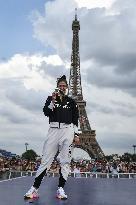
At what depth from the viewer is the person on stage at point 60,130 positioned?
679 centimetres

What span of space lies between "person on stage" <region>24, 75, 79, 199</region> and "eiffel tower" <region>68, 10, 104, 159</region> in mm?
53368

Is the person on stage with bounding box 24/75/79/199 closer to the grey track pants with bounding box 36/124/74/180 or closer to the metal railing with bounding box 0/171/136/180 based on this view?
the grey track pants with bounding box 36/124/74/180

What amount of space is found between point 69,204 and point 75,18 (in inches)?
3620

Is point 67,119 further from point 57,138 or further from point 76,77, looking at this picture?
point 76,77

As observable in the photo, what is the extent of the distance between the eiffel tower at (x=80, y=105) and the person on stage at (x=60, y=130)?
175ft

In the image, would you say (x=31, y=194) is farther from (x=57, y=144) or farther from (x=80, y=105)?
(x=80, y=105)

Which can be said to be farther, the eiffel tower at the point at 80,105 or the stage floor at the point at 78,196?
the eiffel tower at the point at 80,105

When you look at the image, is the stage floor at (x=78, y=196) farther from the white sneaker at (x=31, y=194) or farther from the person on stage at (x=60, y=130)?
the person on stage at (x=60, y=130)

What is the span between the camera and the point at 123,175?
18.6m

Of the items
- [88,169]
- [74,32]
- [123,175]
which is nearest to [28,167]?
[88,169]

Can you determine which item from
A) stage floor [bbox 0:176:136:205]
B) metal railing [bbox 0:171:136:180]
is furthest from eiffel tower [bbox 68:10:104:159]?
stage floor [bbox 0:176:136:205]

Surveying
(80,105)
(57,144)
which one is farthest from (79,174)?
(80,105)

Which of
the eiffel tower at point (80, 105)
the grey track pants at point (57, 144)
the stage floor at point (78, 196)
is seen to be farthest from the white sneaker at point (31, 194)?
the eiffel tower at point (80, 105)

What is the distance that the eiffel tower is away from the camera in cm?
6834
